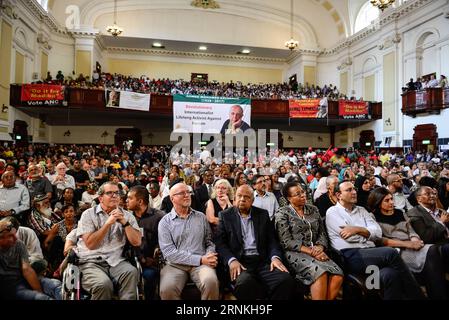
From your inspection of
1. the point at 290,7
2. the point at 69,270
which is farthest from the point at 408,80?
the point at 69,270

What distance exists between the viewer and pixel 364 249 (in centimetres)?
260

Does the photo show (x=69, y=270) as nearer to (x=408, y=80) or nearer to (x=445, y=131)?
(x=445, y=131)

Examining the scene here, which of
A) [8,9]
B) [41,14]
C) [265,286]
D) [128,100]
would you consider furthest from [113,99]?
[265,286]

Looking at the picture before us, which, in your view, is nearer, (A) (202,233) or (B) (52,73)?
(A) (202,233)

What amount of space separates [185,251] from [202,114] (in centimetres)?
979

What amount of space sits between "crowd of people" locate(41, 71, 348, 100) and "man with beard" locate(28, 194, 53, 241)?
1072cm

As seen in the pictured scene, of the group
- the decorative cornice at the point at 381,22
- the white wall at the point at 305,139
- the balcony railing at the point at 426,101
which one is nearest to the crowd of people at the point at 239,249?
the balcony railing at the point at 426,101

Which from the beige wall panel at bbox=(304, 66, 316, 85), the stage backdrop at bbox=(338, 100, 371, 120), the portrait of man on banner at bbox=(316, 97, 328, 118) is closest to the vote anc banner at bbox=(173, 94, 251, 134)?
the portrait of man on banner at bbox=(316, 97, 328, 118)

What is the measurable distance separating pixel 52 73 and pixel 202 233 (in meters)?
15.3

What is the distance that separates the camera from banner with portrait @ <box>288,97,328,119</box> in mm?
13781

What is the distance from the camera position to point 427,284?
258 cm

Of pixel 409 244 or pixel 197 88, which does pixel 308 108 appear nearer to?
pixel 197 88

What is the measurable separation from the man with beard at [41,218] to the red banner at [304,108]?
12.0 metres
